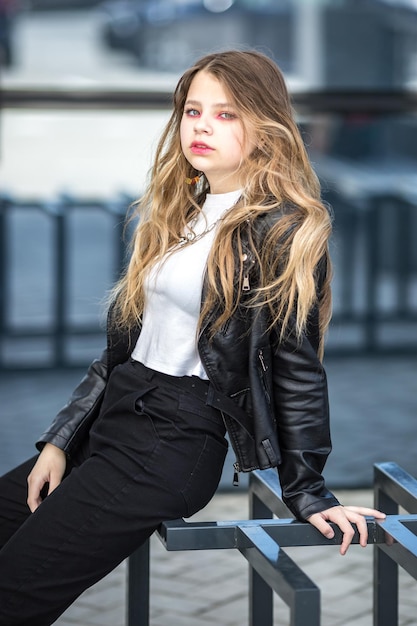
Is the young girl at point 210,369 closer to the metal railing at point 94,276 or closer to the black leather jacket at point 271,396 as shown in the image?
the black leather jacket at point 271,396

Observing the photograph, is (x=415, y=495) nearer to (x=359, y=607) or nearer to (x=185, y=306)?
(x=185, y=306)

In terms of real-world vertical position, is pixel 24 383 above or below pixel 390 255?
below

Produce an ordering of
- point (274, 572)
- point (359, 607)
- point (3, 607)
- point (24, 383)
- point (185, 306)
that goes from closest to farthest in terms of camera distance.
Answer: point (274, 572) < point (3, 607) < point (185, 306) < point (359, 607) < point (24, 383)

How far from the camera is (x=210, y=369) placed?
2.78 m

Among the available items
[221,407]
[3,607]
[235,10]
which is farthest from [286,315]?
→ [235,10]

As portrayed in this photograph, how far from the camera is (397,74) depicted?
5539mm

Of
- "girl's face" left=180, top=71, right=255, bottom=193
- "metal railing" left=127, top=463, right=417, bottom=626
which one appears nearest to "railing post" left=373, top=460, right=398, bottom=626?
"metal railing" left=127, top=463, right=417, bottom=626

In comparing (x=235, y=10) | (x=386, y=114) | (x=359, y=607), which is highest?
(x=235, y=10)

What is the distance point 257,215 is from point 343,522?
2.30 feet

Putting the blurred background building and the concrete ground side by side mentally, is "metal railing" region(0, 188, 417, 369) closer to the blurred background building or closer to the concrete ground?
the blurred background building

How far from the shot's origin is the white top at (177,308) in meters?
2.84

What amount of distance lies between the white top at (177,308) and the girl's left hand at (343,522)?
41 centimetres

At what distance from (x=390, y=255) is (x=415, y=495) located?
2985 millimetres

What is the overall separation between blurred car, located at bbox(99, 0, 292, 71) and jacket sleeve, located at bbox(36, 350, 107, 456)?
2.58m
